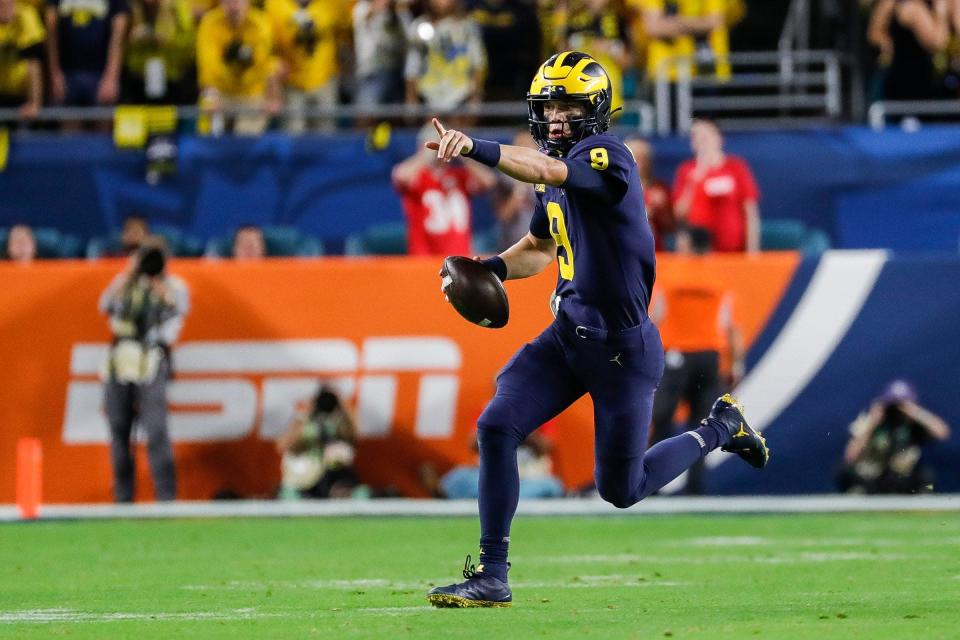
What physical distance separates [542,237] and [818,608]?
5.66 feet

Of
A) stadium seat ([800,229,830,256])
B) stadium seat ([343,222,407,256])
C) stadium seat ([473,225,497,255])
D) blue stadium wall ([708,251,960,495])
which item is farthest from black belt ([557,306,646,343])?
stadium seat ([800,229,830,256])

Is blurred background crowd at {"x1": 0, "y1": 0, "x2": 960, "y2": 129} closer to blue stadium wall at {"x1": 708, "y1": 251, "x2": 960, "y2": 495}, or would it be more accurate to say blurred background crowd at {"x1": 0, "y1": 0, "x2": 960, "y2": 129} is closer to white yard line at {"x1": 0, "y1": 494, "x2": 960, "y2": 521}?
blue stadium wall at {"x1": 708, "y1": 251, "x2": 960, "y2": 495}

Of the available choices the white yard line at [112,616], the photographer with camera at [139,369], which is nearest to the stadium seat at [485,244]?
the photographer with camera at [139,369]

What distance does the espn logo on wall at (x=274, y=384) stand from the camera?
42.0 ft

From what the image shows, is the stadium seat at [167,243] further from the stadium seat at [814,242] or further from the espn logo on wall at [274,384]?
the stadium seat at [814,242]

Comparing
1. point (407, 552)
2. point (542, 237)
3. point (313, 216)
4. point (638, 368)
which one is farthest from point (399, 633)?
point (313, 216)

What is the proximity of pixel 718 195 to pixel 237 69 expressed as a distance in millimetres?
4283

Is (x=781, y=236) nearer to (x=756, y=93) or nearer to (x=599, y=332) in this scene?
(x=756, y=93)

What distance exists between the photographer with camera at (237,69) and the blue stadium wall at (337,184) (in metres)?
0.33

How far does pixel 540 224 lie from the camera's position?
6.56 m

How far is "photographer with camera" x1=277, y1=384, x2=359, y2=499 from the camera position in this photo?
1246 cm

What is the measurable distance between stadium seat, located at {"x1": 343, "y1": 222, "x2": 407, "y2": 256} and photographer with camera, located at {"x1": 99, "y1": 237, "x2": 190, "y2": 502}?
186cm

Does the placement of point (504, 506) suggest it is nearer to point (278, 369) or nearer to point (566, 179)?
point (566, 179)

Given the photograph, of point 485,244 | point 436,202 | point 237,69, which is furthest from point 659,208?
point 237,69
